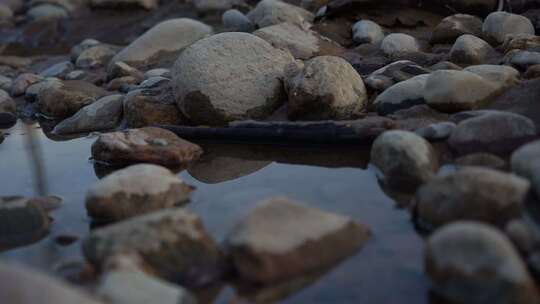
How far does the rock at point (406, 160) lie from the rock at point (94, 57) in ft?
19.4

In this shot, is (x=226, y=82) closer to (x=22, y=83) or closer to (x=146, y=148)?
(x=146, y=148)

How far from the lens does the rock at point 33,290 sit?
2168 millimetres

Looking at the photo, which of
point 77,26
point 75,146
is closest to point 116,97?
point 75,146

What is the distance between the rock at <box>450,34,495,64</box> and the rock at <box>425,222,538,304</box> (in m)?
3.55

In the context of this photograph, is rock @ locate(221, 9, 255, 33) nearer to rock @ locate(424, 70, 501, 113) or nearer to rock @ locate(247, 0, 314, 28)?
rock @ locate(247, 0, 314, 28)

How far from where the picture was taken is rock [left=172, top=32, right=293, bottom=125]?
5.30 meters

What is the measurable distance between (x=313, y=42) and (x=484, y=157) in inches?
140

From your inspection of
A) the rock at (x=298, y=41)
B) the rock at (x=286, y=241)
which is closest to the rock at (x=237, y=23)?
the rock at (x=298, y=41)

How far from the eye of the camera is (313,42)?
22.6ft

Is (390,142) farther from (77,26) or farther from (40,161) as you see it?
(77,26)

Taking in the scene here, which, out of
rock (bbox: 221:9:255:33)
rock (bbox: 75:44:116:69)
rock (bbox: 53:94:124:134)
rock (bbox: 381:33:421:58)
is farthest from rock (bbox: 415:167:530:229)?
rock (bbox: 75:44:116:69)

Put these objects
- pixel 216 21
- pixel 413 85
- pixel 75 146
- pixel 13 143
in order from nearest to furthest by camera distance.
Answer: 1. pixel 413 85
2. pixel 75 146
3. pixel 13 143
4. pixel 216 21

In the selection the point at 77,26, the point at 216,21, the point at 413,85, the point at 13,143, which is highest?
the point at 413,85

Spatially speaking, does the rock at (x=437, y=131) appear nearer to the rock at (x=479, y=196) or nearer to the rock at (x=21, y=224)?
the rock at (x=479, y=196)
